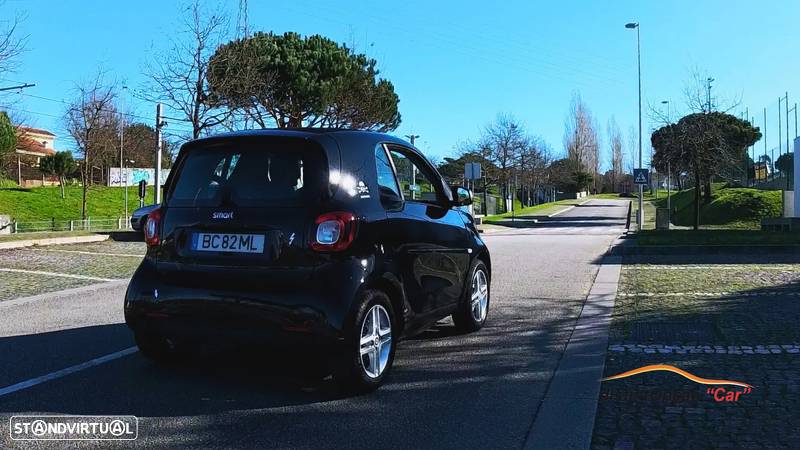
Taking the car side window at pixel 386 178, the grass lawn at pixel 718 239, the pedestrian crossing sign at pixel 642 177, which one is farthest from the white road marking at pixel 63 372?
the pedestrian crossing sign at pixel 642 177

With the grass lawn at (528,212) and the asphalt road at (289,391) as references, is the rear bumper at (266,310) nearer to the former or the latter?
the asphalt road at (289,391)

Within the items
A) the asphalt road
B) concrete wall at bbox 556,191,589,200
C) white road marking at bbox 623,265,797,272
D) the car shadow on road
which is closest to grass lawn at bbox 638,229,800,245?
white road marking at bbox 623,265,797,272

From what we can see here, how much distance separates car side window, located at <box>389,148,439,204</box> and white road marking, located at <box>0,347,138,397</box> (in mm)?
2583

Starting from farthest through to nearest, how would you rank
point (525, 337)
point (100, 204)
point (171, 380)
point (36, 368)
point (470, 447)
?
point (100, 204), point (525, 337), point (36, 368), point (171, 380), point (470, 447)

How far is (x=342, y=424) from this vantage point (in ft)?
12.0

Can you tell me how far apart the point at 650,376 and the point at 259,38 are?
25.6 metres

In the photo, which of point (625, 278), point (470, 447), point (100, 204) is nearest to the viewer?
point (470, 447)

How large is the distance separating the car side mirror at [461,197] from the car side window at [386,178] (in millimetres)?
938

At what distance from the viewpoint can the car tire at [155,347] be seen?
4.68 metres

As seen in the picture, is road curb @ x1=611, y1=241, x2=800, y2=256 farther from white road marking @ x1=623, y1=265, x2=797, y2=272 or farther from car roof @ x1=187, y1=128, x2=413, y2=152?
car roof @ x1=187, y1=128, x2=413, y2=152

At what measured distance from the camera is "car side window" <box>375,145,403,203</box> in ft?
15.1

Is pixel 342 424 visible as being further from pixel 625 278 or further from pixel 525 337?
pixel 625 278

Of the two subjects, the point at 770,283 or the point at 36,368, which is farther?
the point at 770,283

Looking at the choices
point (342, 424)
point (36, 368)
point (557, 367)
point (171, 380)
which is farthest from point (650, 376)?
point (36, 368)
